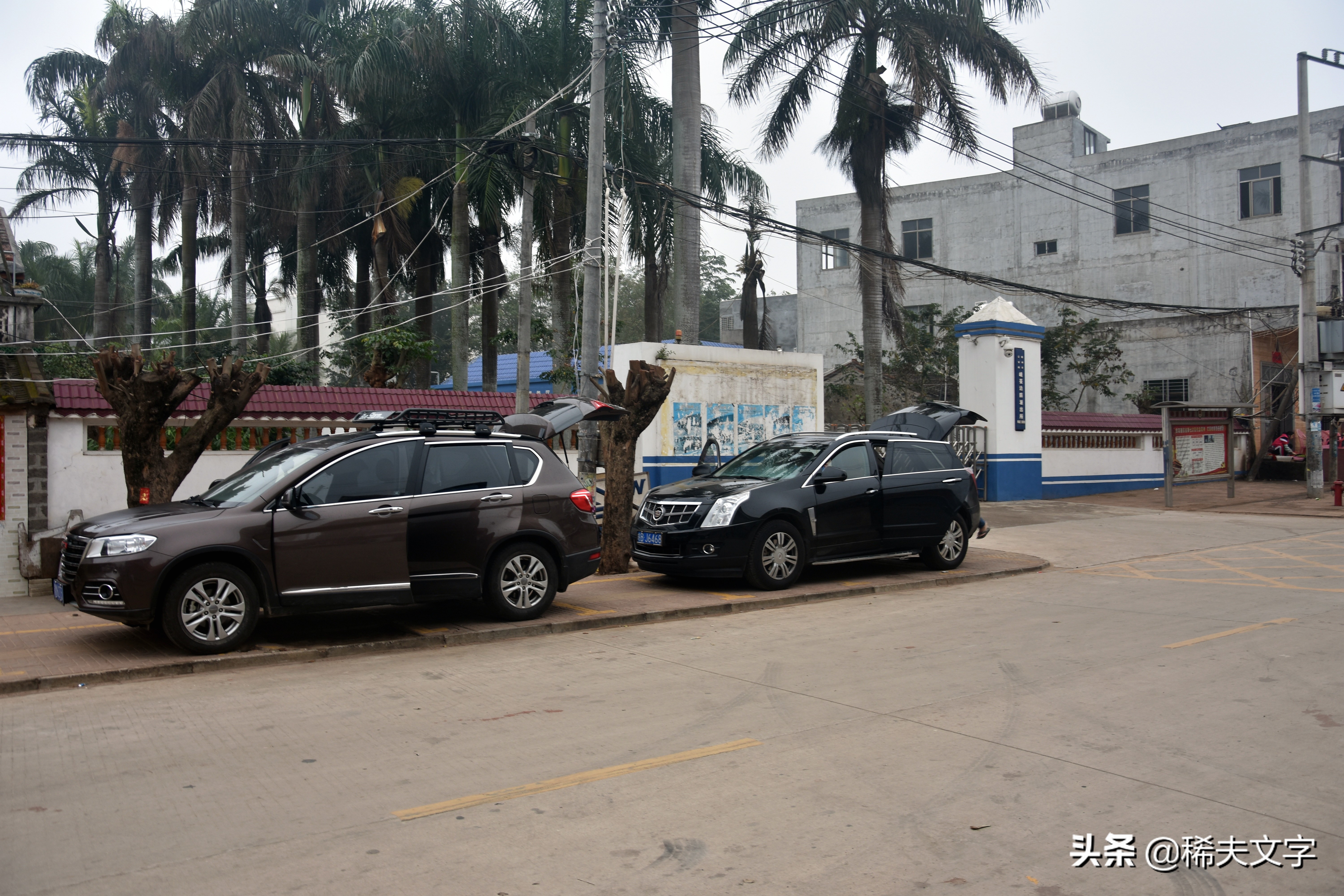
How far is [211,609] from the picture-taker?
7.91 meters

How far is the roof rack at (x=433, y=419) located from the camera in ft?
30.2

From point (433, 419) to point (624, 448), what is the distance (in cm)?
396

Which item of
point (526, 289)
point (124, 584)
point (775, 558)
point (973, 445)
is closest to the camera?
point (124, 584)

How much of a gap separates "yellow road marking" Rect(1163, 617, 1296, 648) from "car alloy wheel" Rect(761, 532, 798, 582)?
4091mm

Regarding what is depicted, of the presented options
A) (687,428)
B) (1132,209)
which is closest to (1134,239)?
(1132,209)

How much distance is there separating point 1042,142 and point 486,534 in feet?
125

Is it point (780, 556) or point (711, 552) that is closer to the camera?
point (711, 552)

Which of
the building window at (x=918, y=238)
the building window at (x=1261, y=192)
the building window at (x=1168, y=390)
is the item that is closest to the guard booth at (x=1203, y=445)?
the building window at (x=1168, y=390)

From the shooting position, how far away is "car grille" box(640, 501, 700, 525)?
1123 cm

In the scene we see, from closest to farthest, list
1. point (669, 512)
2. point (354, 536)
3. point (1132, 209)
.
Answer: point (354, 536) → point (669, 512) → point (1132, 209)

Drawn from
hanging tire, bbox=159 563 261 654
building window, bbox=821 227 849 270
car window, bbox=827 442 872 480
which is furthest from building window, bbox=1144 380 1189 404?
hanging tire, bbox=159 563 261 654

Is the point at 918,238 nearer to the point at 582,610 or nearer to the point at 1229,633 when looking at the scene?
the point at 1229,633

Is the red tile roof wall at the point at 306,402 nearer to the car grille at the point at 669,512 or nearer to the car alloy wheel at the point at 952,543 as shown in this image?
the car grille at the point at 669,512

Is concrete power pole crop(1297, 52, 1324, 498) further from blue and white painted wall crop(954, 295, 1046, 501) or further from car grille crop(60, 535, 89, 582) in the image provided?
car grille crop(60, 535, 89, 582)
